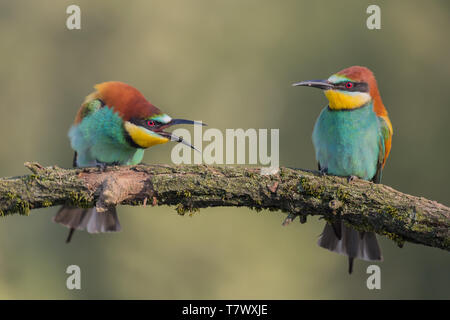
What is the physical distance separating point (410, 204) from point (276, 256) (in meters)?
4.38

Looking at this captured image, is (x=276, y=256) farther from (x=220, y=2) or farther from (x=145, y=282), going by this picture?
(x=220, y=2)

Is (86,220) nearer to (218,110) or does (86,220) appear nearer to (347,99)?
(347,99)

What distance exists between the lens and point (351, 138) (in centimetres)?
396

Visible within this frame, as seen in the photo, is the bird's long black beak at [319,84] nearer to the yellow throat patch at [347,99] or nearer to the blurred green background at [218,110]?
the yellow throat patch at [347,99]

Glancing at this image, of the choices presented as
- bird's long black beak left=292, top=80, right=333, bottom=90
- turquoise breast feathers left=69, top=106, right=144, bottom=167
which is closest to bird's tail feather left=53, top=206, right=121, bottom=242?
turquoise breast feathers left=69, top=106, right=144, bottom=167

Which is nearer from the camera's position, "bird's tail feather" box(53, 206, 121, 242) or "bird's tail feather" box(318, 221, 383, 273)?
"bird's tail feather" box(318, 221, 383, 273)

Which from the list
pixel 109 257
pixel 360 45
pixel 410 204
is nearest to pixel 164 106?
pixel 109 257

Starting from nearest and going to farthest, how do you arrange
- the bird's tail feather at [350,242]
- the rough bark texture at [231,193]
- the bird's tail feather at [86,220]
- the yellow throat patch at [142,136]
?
the rough bark texture at [231,193]
the bird's tail feather at [350,242]
the yellow throat patch at [142,136]
the bird's tail feather at [86,220]

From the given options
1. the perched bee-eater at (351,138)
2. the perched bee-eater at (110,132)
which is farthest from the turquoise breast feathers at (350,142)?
the perched bee-eater at (110,132)

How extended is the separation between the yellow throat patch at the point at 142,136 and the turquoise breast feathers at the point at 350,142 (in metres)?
1.08

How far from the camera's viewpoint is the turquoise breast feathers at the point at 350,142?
3.88 meters

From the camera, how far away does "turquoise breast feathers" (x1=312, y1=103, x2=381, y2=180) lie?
3879mm

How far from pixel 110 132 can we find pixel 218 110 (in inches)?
169

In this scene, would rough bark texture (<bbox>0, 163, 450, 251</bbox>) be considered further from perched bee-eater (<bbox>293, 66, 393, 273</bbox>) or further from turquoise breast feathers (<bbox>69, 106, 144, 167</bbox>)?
turquoise breast feathers (<bbox>69, 106, 144, 167</bbox>)
